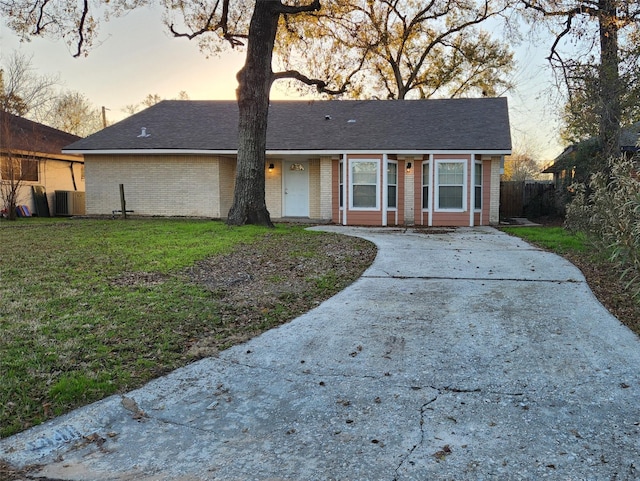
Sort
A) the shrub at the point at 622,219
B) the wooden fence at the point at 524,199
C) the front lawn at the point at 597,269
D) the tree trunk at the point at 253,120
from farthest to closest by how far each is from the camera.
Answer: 1. the wooden fence at the point at 524,199
2. the tree trunk at the point at 253,120
3. the front lawn at the point at 597,269
4. the shrub at the point at 622,219

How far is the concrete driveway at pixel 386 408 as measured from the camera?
261 cm

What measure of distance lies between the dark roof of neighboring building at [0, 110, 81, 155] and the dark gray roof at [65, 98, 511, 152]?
192cm

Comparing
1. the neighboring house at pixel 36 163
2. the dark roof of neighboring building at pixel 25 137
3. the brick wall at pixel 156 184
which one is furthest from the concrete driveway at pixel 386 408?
the neighboring house at pixel 36 163

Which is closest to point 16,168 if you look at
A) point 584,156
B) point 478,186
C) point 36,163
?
point 36,163

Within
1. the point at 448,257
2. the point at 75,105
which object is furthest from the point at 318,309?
the point at 75,105

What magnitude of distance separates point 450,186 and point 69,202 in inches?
600

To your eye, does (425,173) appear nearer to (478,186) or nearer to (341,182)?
(478,186)

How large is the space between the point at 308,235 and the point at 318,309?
6051 millimetres

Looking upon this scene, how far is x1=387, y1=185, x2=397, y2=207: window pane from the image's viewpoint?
1642cm

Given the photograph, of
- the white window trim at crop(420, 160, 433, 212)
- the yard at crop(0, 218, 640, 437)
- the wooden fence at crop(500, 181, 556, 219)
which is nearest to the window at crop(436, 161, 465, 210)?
the white window trim at crop(420, 160, 433, 212)

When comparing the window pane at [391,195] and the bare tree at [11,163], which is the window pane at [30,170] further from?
the window pane at [391,195]

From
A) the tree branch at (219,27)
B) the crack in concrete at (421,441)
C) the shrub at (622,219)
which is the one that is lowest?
the crack in concrete at (421,441)

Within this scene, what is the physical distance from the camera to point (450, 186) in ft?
52.7

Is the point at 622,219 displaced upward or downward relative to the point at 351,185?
downward
